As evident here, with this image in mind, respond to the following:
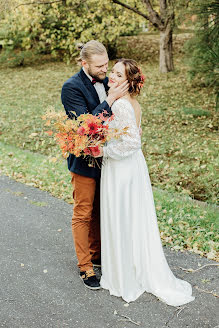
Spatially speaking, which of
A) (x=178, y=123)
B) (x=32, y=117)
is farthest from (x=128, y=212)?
(x=32, y=117)

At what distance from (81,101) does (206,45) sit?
8.23m

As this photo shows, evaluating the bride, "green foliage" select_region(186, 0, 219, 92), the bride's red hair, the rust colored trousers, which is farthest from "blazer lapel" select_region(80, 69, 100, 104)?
"green foliage" select_region(186, 0, 219, 92)

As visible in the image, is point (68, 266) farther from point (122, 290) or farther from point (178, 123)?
point (178, 123)

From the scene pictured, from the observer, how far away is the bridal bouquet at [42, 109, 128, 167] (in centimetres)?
331

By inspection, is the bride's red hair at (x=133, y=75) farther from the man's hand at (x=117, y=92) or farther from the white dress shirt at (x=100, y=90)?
the white dress shirt at (x=100, y=90)

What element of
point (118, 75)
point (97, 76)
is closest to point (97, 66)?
point (97, 76)

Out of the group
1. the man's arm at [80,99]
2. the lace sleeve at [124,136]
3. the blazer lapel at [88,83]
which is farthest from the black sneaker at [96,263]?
the blazer lapel at [88,83]

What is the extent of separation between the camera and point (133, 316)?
11.5 ft

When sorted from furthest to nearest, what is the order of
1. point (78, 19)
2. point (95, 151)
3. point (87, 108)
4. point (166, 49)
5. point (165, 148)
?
point (166, 49) → point (78, 19) → point (165, 148) → point (87, 108) → point (95, 151)

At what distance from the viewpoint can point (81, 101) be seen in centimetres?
370

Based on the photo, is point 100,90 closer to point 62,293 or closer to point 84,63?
point 84,63

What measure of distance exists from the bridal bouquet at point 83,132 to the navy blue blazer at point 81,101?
217 mm

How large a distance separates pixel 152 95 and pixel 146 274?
10.6 metres

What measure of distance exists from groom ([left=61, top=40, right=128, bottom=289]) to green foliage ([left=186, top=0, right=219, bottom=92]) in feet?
17.0
